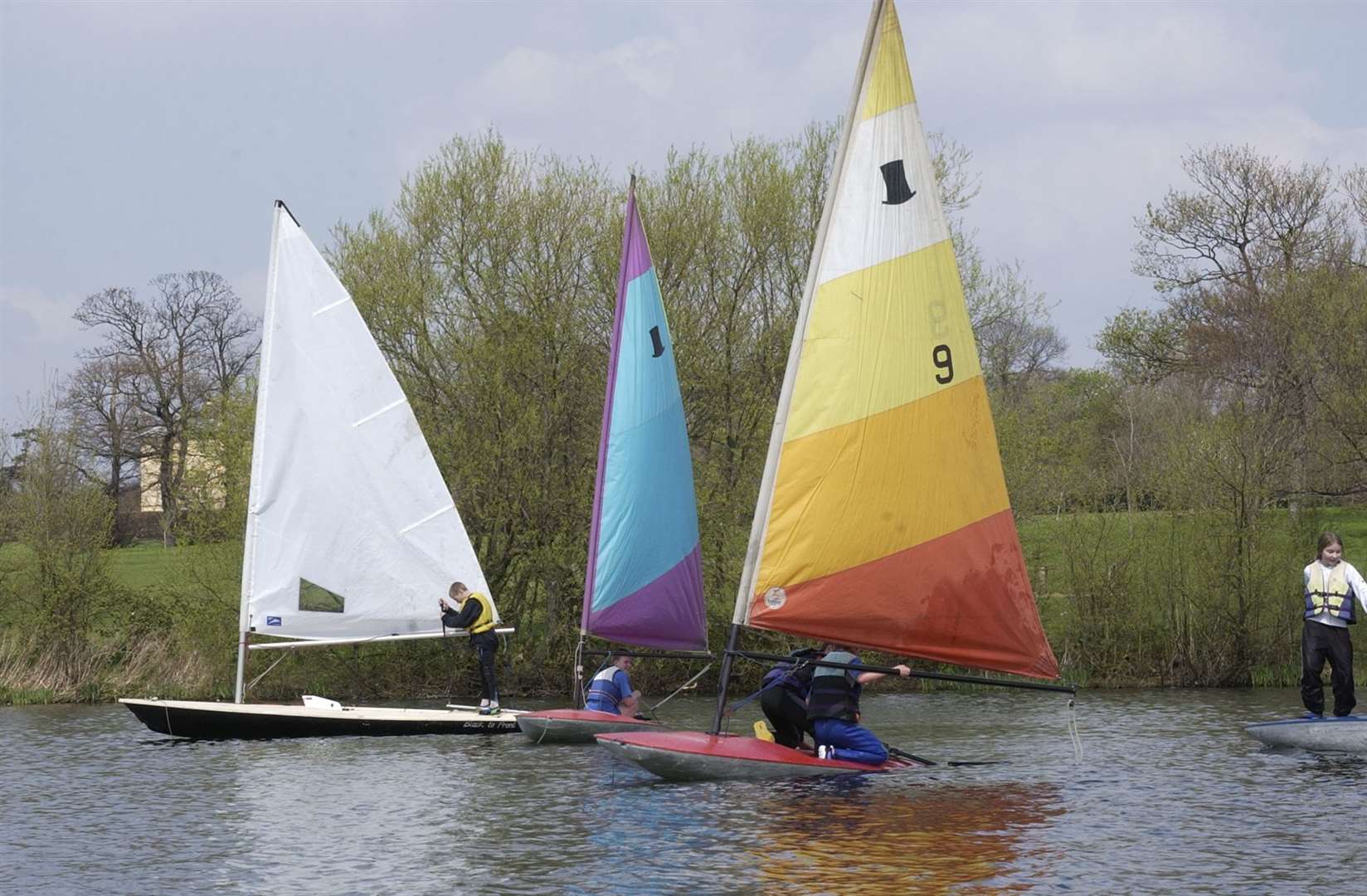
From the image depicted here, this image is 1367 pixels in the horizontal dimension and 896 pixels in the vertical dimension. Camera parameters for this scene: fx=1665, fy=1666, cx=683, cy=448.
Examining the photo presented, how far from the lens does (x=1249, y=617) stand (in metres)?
28.5

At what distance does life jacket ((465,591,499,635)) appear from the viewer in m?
21.7

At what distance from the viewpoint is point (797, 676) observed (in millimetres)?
15562

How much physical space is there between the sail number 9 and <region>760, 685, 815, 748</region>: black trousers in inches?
126

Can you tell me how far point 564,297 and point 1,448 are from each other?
1055 cm

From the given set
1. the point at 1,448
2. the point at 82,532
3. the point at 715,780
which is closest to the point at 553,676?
the point at 82,532

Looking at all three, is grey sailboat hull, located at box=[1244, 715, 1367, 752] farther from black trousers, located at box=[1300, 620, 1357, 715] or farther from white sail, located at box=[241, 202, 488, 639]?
white sail, located at box=[241, 202, 488, 639]

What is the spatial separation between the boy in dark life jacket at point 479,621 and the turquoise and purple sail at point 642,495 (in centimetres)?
182

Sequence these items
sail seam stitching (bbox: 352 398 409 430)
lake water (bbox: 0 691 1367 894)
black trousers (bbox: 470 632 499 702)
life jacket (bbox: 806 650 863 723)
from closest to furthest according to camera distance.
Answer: lake water (bbox: 0 691 1367 894), life jacket (bbox: 806 650 863 723), black trousers (bbox: 470 632 499 702), sail seam stitching (bbox: 352 398 409 430)

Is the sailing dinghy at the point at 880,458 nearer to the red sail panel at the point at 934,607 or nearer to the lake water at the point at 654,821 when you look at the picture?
the red sail panel at the point at 934,607

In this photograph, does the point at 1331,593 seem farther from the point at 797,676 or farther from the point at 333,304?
the point at 333,304

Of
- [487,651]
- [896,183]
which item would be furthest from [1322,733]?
[487,651]

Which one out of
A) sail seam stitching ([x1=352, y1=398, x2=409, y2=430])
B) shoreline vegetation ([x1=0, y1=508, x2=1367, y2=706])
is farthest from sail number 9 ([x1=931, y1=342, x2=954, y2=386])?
shoreline vegetation ([x1=0, y1=508, x2=1367, y2=706])

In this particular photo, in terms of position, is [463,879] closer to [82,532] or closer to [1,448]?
[82,532]

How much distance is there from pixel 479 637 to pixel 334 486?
2.75 m
